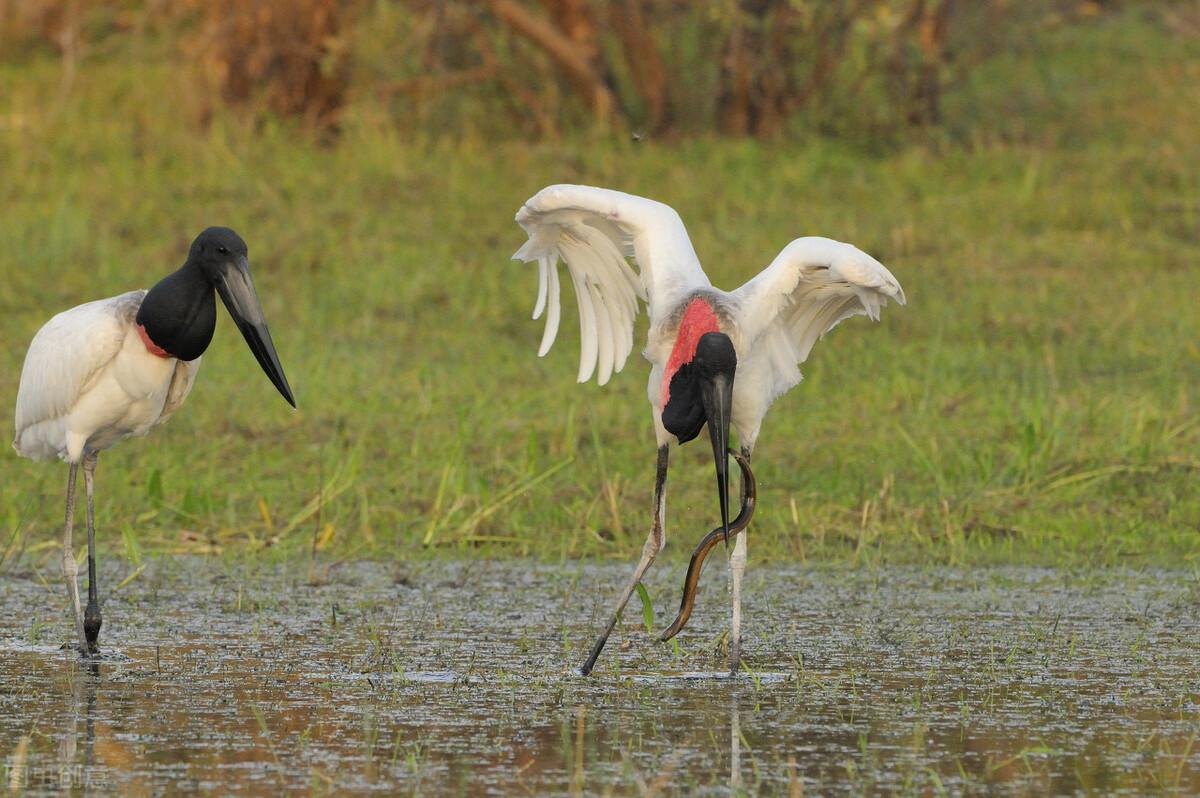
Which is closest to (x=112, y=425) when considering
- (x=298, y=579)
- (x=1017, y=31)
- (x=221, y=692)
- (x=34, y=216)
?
(x=298, y=579)

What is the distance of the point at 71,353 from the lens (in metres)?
5.62

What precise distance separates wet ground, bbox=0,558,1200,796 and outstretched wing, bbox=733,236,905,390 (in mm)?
756

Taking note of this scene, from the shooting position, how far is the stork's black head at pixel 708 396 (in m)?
5.16

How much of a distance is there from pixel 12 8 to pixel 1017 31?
22.0 feet

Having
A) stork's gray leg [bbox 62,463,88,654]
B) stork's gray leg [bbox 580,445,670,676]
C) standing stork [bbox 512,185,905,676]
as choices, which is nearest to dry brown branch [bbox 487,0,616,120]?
standing stork [bbox 512,185,905,676]

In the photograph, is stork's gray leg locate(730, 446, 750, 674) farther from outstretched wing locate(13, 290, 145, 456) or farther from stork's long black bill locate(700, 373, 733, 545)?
outstretched wing locate(13, 290, 145, 456)

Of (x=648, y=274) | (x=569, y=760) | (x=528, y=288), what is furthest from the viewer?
(x=528, y=288)

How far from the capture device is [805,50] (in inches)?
469

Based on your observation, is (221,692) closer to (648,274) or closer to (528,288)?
(648,274)

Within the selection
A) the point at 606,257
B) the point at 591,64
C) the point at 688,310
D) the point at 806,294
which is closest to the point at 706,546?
the point at 688,310

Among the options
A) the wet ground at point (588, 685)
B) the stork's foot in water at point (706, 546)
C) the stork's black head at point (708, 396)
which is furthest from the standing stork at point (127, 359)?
the stork's foot in water at point (706, 546)

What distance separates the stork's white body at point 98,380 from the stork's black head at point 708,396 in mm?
1332

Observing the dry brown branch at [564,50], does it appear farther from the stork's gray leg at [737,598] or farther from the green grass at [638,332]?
the stork's gray leg at [737,598]

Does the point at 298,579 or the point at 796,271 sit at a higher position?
the point at 796,271
